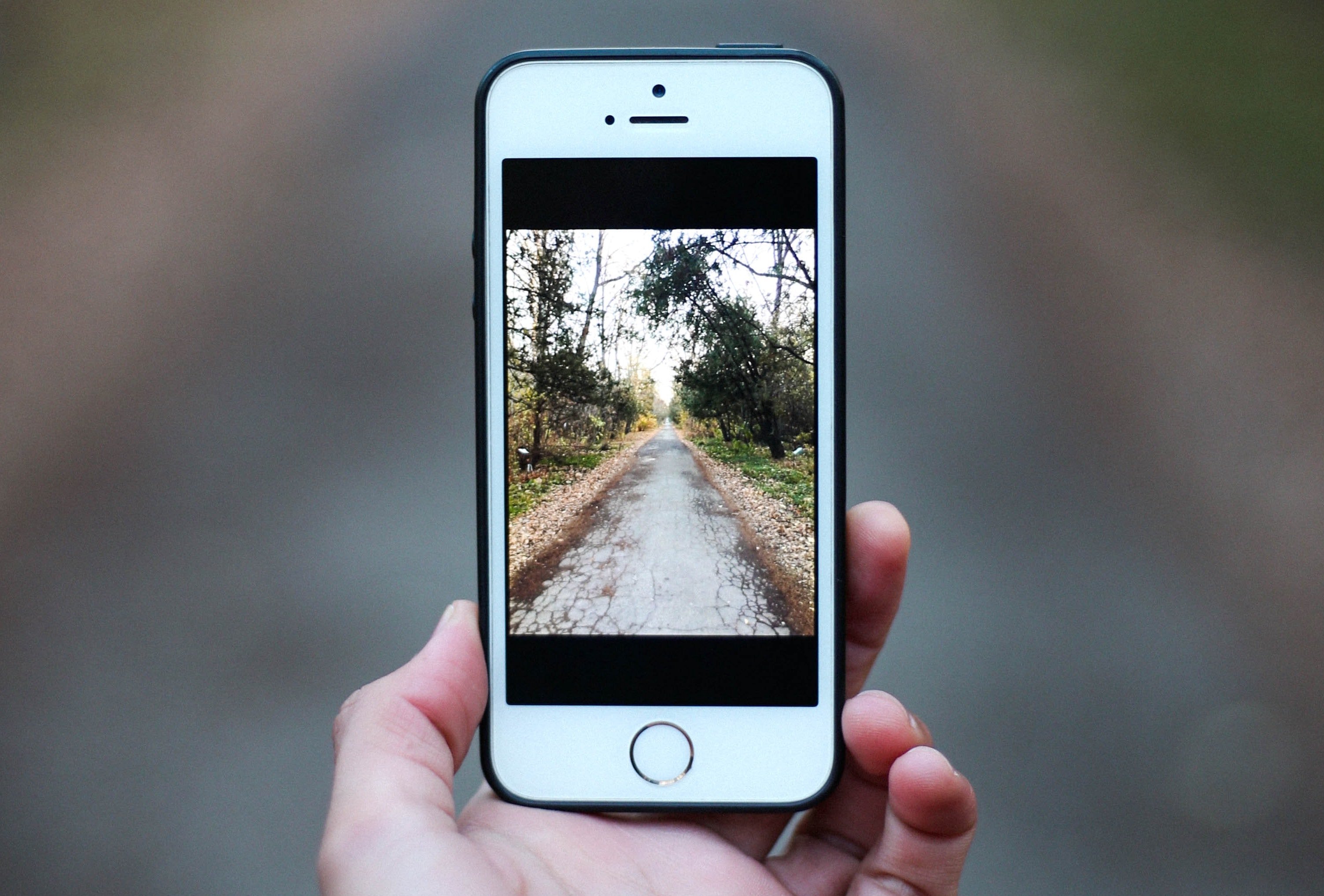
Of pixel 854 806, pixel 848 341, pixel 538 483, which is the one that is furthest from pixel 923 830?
pixel 848 341

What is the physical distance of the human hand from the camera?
0.31 meters

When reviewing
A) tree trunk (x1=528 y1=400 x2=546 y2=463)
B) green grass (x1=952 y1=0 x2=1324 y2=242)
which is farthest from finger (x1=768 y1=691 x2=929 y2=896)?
green grass (x1=952 y1=0 x2=1324 y2=242)

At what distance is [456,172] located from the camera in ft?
2.20

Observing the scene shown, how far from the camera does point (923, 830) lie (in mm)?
355

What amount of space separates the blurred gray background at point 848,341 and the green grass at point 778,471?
0.27 metres

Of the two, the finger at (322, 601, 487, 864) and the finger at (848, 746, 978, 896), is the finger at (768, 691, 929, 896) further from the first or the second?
the finger at (322, 601, 487, 864)

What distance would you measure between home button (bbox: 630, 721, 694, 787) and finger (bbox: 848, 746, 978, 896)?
0.34 feet

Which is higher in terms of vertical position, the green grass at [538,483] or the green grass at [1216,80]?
the green grass at [1216,80]

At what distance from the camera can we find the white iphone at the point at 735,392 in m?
0.40

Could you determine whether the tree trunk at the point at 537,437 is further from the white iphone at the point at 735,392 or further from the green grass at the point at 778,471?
the green grass at the point at 778,471

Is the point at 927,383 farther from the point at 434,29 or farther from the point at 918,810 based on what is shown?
the point at 434,29

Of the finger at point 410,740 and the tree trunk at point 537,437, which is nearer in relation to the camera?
the finger at point 410,740

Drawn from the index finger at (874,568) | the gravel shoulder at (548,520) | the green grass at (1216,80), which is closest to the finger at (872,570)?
the index finger at (874,568)

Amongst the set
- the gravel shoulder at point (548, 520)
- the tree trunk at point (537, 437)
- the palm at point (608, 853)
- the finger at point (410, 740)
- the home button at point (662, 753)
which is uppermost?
the tree trunk at point (537, 437)
